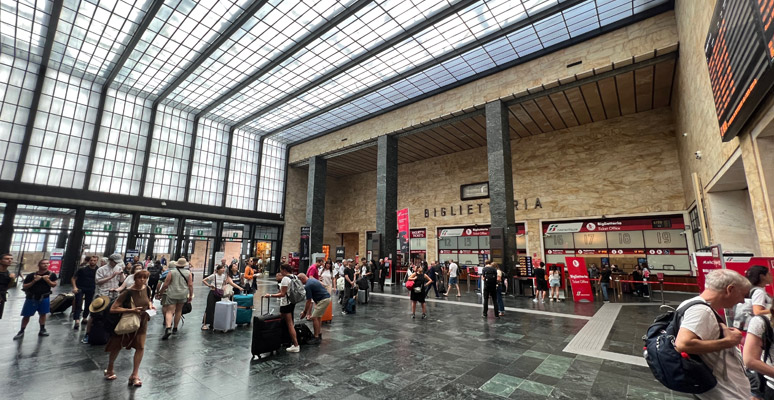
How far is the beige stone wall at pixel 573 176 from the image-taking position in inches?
613

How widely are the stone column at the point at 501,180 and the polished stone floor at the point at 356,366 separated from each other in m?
6.48

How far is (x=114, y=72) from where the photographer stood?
16.9 m

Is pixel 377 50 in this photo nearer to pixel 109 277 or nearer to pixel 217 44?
pixel 217 44

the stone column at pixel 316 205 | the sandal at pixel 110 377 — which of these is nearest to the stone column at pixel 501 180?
the sandal at pixel 110 377

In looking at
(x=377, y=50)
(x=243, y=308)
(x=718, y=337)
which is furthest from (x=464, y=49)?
(x=718, y=337)

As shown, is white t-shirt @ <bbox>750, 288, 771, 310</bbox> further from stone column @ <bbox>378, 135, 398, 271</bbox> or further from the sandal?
stone column @ <bbox>378, 135, 398, 271</bbox>

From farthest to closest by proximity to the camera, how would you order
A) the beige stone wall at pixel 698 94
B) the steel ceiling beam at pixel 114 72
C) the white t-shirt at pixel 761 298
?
1. the steel ceiling beam at pixel 114 72
2. the beige stone wall at pixel 698 94
3. the white t-shirt at pixel 761 298

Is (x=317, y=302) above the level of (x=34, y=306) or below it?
above

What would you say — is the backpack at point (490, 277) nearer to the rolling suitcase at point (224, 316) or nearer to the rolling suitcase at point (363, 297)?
the rolling suitcase at point (363, 297)

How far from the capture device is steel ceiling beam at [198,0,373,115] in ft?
40.2

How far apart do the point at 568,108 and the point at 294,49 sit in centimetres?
1428

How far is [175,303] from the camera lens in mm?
6195

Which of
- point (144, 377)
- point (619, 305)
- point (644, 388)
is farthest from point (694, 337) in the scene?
point (619, 305)

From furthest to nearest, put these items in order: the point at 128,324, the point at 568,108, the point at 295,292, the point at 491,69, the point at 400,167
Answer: the point at 400,167 → the point at 568,108 → the point at 491,69 → the point at 295,292 → the point at 128,324
